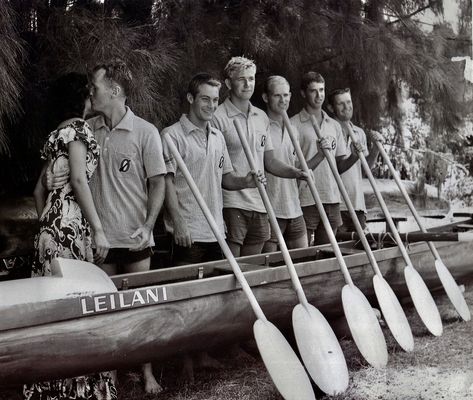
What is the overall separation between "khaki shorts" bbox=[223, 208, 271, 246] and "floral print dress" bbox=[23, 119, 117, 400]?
89 cm

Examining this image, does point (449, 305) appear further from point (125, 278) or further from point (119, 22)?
point (119, 22)

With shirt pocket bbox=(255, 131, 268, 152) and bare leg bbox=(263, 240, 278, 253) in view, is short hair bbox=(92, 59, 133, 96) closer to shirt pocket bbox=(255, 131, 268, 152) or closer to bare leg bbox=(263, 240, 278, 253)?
shirt pocket bbox=(255, 131, 268, 152)

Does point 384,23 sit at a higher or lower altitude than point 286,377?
higher

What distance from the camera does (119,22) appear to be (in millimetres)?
2678

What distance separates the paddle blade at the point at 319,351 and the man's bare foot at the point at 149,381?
58cm

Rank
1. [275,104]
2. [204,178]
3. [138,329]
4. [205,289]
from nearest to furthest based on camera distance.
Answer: [138,329]
[205,289]
[204,178]
[275,104]

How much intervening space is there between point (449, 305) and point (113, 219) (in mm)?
2218

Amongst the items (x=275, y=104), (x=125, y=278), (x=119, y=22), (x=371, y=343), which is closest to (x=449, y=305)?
(x=371, y=343)

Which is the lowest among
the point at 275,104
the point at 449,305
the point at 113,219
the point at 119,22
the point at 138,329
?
the point at 449,305

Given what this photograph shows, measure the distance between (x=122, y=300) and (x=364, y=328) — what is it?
1177 millimetres

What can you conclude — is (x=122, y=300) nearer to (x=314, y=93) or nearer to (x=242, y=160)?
(x=242, y=160)

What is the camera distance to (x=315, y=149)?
343 centimetres

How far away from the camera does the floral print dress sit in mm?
2012

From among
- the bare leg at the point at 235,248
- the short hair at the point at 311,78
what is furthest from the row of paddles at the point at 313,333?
→ the short hair at the point at 311,78
